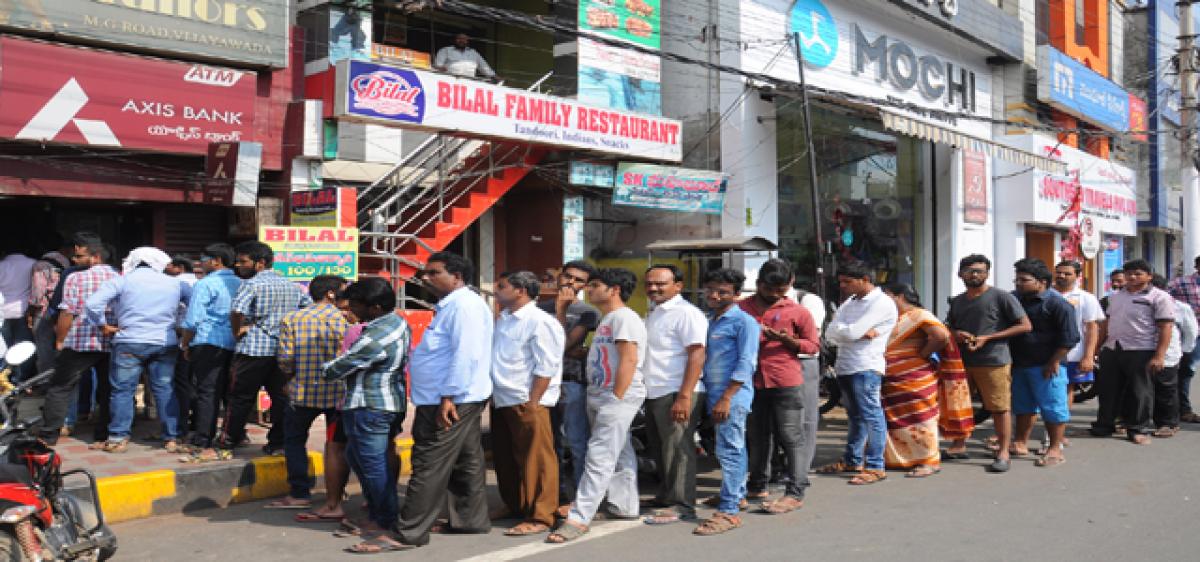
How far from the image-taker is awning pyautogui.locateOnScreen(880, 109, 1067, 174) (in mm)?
14594

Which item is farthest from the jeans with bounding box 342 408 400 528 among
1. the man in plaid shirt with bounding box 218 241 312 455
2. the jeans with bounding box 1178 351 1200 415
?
the jeans with bounding box 1178 351 1200 415

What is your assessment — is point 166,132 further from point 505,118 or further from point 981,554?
point 981,554

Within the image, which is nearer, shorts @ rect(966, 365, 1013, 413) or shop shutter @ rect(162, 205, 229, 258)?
shorts @ rect(966, 365, 1013, 413)

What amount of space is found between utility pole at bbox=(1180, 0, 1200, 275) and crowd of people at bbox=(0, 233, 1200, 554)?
52.1 ft

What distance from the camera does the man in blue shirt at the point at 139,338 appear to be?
7117mm

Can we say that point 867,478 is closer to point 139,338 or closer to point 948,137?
point 139,338

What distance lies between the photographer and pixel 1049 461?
301 inches

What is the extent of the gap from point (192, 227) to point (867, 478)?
911cm

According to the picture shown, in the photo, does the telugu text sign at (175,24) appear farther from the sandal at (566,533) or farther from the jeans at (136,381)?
the sandal at (566,533)

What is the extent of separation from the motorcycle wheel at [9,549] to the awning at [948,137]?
12642 mm

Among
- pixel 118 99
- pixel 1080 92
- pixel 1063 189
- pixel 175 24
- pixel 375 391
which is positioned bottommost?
pixel 375 391

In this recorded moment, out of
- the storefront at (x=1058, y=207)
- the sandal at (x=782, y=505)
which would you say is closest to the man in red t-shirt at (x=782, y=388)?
the sandal at (x=782, y=505)

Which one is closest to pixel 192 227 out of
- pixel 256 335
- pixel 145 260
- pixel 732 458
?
pixel 145 260

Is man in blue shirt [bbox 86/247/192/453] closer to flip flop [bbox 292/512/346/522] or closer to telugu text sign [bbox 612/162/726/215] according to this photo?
flip flop [bbox 292/512/346/522]
